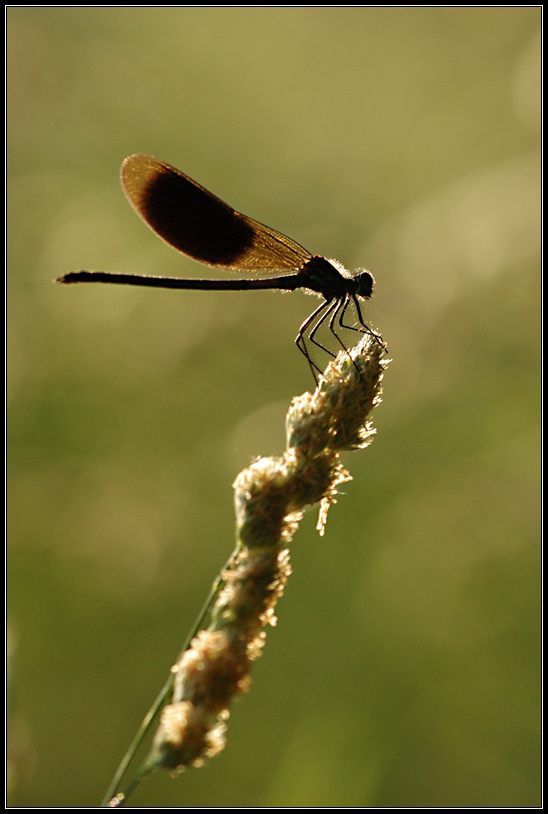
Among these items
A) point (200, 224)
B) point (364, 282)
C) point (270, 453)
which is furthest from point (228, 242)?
point (270, 453)

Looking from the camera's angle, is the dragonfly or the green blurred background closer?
the dragonfly

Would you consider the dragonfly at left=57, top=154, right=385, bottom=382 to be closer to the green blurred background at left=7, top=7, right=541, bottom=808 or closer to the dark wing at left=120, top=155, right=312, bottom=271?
the dark wing at left=120, top=155, right=312, bottom=271

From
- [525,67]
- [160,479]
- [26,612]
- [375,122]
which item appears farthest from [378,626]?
[375,122]

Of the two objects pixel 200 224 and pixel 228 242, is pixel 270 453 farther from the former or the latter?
pixel 200 224

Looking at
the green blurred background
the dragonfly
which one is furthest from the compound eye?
the green blurred background

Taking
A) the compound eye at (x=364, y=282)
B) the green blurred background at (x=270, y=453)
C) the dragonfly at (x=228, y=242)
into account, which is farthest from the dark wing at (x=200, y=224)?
the green blurred background at (x=270, y=453)

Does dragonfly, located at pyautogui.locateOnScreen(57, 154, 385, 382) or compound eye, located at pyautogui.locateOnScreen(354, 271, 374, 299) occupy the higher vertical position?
dragonfly, located at pyautogui.locateOnScreen(57, 154, 385, 382)

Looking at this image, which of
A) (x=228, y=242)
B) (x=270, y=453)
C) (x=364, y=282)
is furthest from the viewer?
(x=270, y=453)
